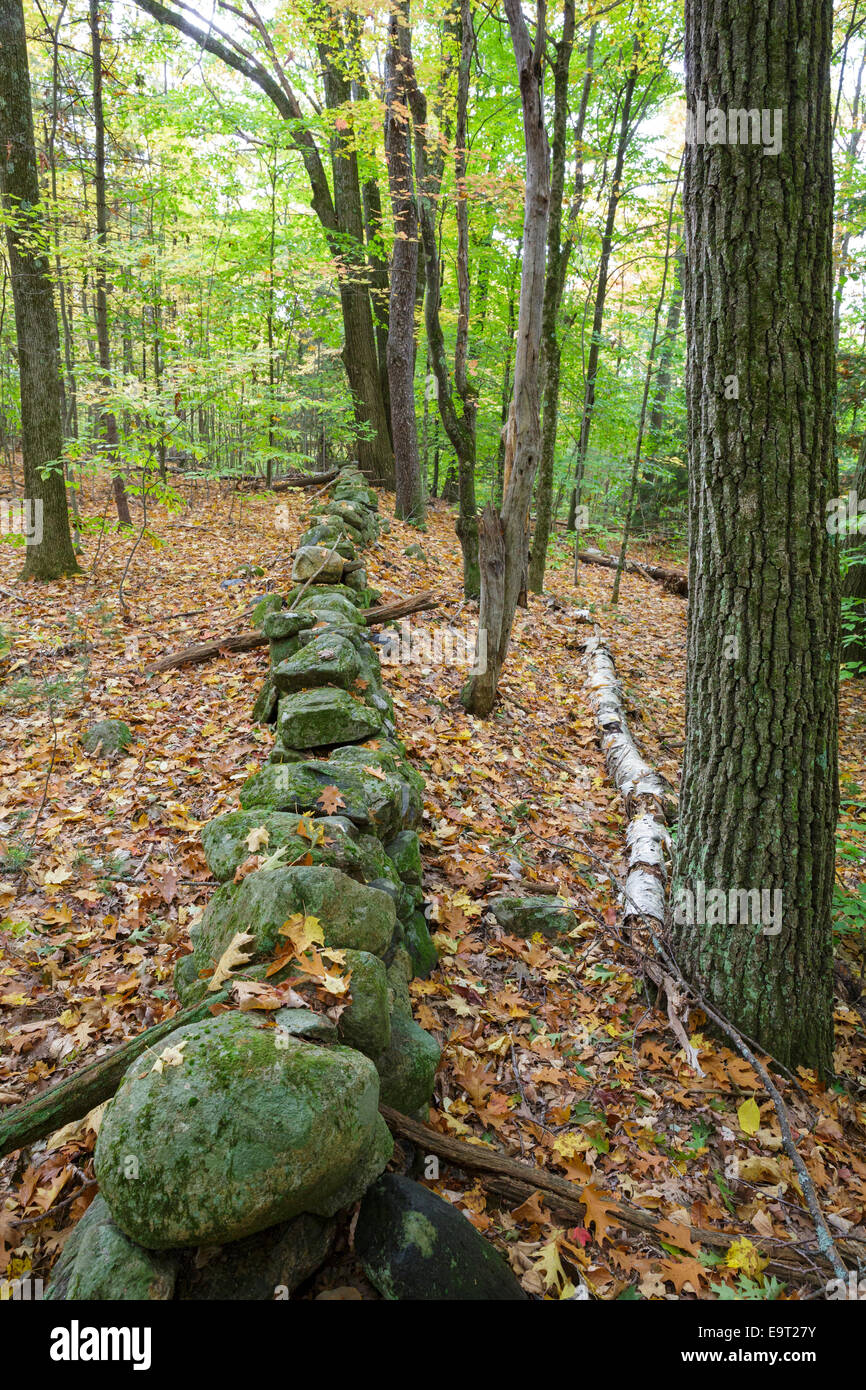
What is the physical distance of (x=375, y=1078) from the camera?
6.72 feet

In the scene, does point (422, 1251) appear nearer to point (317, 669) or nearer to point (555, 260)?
point (317, 669)

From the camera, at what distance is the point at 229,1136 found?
1.70 meters

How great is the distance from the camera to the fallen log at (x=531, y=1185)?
242 cm

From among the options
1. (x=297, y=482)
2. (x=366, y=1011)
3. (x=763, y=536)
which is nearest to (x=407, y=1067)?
(x=366, y=1011)

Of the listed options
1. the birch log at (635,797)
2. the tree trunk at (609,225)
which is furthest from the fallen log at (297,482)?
the birch log at (635,797)

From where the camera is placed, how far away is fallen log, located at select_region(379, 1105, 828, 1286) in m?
2.42

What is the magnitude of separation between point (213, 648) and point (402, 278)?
720cm

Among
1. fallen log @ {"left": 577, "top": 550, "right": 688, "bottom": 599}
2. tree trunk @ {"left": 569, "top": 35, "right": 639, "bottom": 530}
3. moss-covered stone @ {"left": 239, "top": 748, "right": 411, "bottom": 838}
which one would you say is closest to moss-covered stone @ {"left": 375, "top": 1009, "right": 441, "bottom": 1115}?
moss-covered stone @ {"left": 239, "top": 748, "right": 411, "bottom": 838}

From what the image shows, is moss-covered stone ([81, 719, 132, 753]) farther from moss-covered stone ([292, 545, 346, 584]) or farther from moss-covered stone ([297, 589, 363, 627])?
moss-covered stone ([292, 545, 346, 584])
